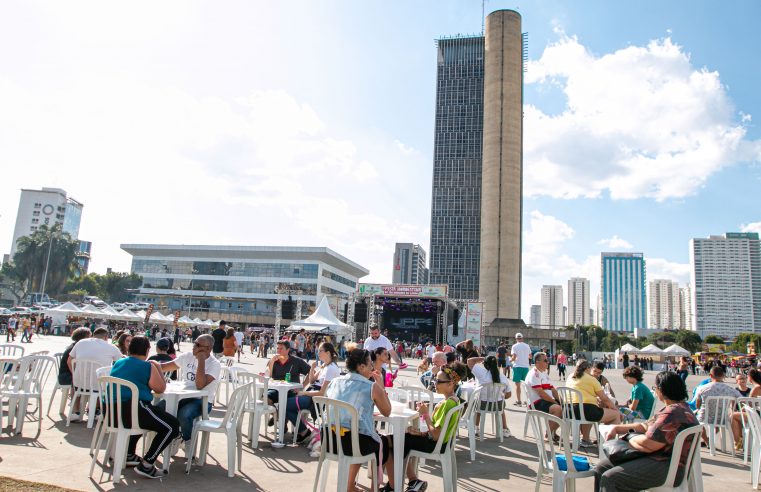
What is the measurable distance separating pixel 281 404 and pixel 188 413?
132 centimetres

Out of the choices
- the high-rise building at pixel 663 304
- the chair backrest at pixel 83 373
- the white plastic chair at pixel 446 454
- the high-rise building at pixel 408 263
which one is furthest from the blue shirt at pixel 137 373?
the high-rise building at pixel 663 304

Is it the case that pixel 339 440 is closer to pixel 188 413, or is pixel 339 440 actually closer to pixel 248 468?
pixel 248 468

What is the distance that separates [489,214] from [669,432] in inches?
2477

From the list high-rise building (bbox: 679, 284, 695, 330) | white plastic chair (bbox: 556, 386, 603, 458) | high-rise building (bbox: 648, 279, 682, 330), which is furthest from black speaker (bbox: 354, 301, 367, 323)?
high-rise building (bbox: 648, 279, 682, 330)

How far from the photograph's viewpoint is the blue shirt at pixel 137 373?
423 cm

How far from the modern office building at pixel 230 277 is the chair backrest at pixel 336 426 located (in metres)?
63.1

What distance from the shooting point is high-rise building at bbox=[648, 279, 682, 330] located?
178 m

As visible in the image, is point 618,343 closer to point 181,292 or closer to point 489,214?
point 489,214

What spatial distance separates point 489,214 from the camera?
64.5m

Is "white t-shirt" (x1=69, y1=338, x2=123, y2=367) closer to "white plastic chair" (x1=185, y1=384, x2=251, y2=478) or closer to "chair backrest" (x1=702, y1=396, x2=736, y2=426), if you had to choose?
"white plastic chair" (x1=185, y1=384, x2=251, y2=478)

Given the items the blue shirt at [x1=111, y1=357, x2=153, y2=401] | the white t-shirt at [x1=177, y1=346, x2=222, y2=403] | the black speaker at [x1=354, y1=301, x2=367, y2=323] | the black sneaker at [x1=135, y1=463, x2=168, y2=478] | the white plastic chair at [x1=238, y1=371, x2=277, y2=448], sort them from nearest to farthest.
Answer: the black sneaker at [x1=135, y1=463, x2=168, y2=478] < the blue shirt at [x1=111, y1=357, x2=153, y2=401] < the white t-shirt at [x1=177, y1=346, x2=222, y2=403] < the white plastic chair at [x1=238, y1=371, x2=277, y2=448] < the black speaker at [x1=354, y1=301, x2=367, y2=323]

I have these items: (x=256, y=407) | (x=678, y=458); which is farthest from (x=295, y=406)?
(x=678, y=458)

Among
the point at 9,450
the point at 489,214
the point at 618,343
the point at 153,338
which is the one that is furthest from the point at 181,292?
the point at 618,343

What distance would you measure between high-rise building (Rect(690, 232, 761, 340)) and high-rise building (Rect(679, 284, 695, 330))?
499 inches
